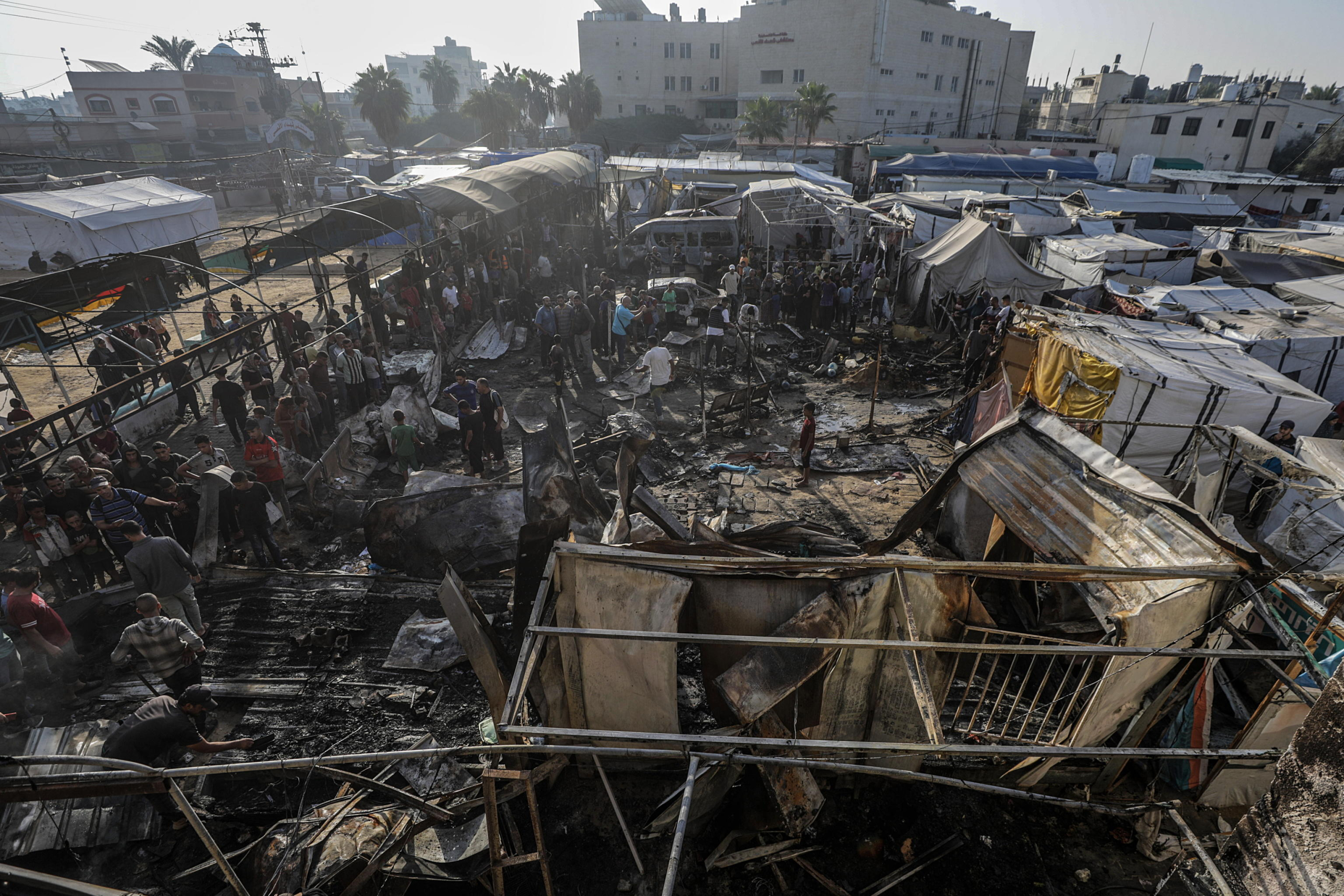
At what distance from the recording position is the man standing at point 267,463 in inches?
321

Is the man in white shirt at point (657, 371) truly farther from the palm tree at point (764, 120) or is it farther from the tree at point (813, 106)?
the palm tree at point (764, 120)

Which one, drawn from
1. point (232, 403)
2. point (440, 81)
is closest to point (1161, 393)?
point (232, 403)

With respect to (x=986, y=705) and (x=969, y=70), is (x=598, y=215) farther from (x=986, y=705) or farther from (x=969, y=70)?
(x=969, y=70)

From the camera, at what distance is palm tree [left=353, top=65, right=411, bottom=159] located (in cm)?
4691

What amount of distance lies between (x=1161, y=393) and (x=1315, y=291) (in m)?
9.03

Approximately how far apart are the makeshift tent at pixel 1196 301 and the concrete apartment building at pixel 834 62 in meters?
43.0

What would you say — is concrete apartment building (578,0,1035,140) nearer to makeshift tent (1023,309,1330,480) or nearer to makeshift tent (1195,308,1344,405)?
makeshift tent (1195,308,1344,405)

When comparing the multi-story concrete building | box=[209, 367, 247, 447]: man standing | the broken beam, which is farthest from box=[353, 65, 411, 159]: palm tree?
the multi-story concrete building

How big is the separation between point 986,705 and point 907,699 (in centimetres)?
158

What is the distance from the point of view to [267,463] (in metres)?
8.23

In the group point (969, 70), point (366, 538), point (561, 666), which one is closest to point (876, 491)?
point (561, 666)

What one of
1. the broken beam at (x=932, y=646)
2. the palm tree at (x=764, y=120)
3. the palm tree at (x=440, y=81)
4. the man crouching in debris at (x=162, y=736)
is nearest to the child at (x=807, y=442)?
the broken beam at (x=932, y=646)

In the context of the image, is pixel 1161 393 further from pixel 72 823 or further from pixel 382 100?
pixel 382 100

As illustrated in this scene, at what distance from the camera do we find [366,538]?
7.69 meters
